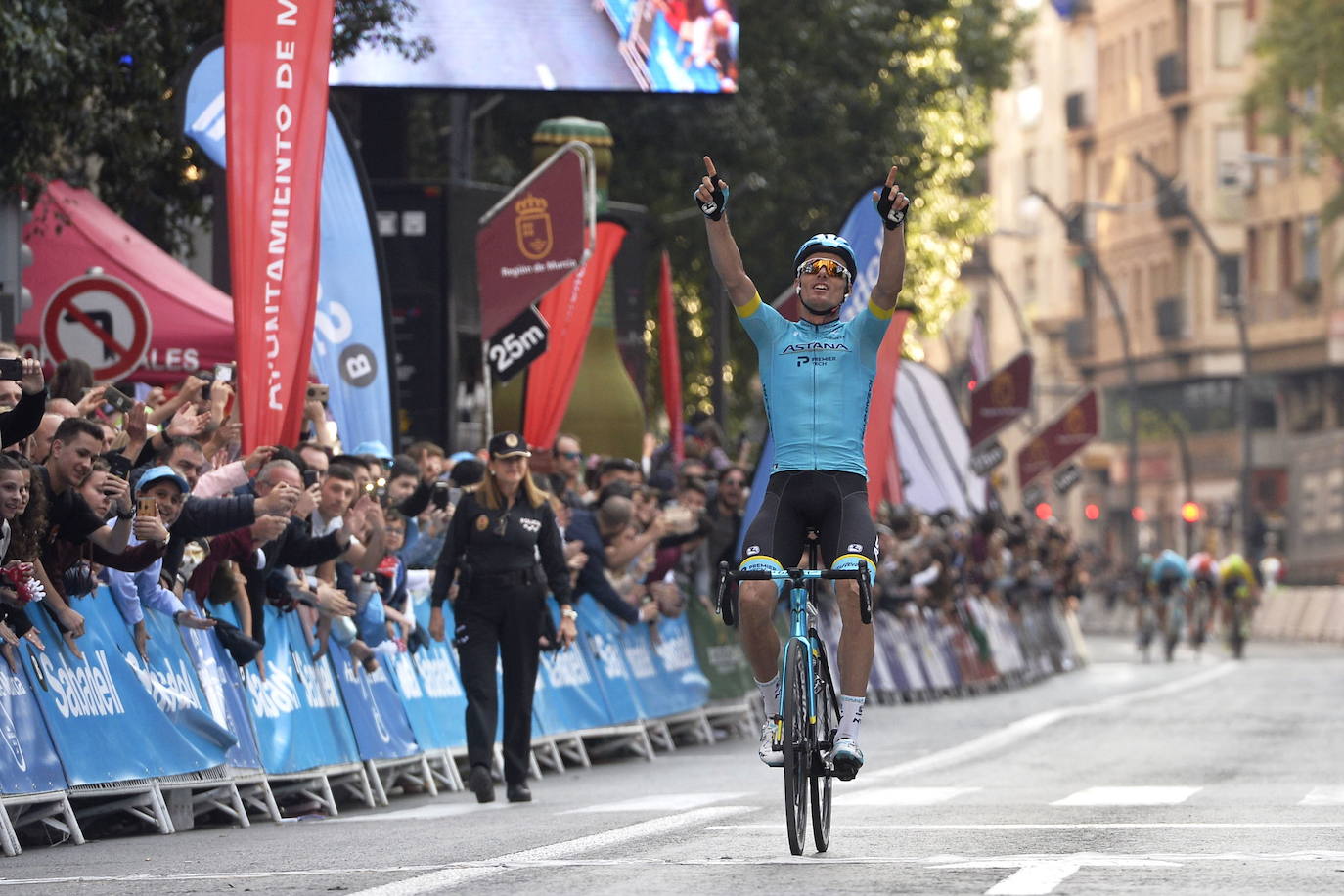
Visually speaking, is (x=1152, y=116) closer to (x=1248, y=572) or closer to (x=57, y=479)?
(x=1248, y=572)

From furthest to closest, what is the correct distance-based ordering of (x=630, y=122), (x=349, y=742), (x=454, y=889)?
(x=630, y=122), (x=349, y=742), (x=454, y=889)

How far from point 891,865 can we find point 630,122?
27119 millimetres

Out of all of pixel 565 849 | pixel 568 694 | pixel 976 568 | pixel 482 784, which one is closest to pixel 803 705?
pixel 565 849

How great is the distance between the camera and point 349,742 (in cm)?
1520

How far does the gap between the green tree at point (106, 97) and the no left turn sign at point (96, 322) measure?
1.78 metres

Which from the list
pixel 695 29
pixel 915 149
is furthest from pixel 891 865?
pixel 915 149

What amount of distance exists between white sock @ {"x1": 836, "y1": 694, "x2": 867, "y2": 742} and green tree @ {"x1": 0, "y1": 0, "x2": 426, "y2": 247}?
31.1 ft

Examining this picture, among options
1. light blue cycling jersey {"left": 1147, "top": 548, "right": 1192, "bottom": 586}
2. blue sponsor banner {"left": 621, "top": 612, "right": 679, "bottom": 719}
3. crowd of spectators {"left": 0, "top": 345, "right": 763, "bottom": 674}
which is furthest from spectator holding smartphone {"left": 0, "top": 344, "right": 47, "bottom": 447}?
light blue cycling jersey {"left": 1147, "top": 548, "right": 1192, "bottom": 586}

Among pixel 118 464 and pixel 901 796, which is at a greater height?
pixel 118 464

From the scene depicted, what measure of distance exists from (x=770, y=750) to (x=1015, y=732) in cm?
1147

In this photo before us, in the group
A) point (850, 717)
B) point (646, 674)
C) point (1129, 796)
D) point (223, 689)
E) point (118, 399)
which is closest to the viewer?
point (850, 717)

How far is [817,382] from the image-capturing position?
11328mm

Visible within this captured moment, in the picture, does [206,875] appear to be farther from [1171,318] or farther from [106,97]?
[1171,318]

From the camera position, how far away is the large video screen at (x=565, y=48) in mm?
28422
